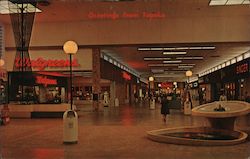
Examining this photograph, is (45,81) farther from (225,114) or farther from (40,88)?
(225,114)

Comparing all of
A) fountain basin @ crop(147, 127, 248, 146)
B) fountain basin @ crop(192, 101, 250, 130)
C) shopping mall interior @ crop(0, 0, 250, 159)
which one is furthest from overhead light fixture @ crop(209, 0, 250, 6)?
fountain basin @ crop(147, 127, 248, 146)

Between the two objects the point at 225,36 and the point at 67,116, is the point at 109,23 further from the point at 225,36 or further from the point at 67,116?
the point at 67,116

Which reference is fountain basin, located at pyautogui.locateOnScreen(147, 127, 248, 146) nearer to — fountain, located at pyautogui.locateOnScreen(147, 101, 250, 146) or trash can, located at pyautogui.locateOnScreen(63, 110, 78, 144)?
fountain, located at pyautogui.locateOnScreen(147, 101, 250, 146)

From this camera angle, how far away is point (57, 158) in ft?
23.2

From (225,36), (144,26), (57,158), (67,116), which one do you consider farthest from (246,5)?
(57,158)

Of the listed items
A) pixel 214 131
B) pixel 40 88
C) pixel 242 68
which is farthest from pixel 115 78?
pixel 214 131

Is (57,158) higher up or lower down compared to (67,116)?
lower down

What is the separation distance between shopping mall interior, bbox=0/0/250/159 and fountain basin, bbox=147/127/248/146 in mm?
27

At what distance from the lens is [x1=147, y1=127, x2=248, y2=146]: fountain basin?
8.33 metres

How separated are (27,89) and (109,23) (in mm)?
7133

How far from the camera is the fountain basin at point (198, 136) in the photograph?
833cm

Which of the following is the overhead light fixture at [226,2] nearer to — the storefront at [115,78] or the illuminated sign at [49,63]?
the storefront at [115,78]

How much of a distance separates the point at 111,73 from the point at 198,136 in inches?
772

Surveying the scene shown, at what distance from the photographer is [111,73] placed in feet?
95.6
